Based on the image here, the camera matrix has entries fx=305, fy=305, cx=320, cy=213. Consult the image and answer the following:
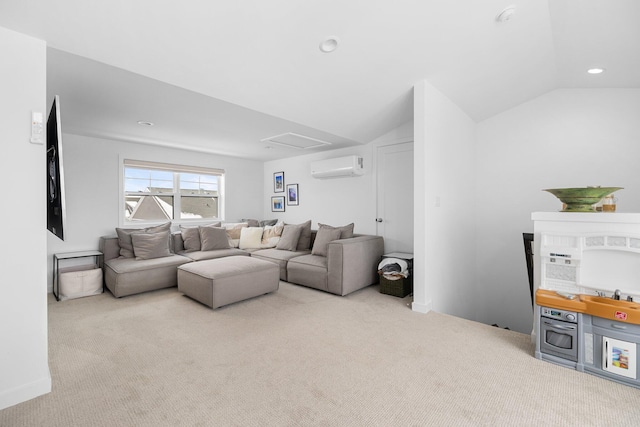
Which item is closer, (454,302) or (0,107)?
(0,107)

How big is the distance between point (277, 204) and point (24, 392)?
15.7ft

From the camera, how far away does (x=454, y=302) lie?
3719mm

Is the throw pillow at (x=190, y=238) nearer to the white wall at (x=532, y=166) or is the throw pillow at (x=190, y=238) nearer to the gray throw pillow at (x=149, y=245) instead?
the gray throw pillow at (x=149, y=245)

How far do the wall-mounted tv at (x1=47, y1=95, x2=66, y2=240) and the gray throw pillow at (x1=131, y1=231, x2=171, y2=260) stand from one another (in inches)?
82.5

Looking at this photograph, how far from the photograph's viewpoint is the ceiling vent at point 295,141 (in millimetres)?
4363

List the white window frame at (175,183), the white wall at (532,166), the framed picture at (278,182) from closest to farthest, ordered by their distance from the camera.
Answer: the white wall at (532,166) < the white window frame at (175,183) < the framed picture at (278,182)

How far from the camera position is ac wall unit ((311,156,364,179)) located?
476cm

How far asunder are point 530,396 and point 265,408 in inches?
60.5

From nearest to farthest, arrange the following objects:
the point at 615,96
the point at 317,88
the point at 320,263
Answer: the point at 317,88 → the point at 615,96 → the point at 320,263

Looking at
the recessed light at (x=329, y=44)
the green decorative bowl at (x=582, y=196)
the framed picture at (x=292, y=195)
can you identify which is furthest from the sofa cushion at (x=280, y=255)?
the green decorative bowl at (x=582, y=196)

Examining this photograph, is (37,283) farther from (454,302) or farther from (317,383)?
(454,302)

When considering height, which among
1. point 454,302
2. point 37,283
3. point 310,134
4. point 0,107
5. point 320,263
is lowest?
point 454,302

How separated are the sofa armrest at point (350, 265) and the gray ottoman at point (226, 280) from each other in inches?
27.8

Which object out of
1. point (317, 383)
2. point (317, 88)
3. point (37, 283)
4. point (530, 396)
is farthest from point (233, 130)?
point (530, 396)
